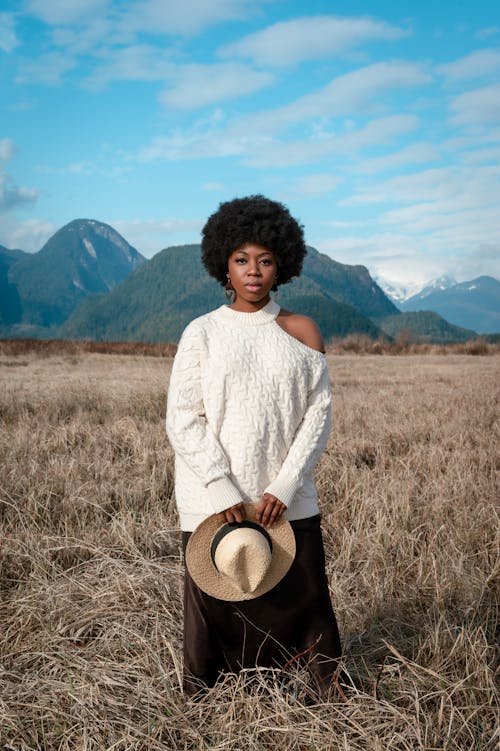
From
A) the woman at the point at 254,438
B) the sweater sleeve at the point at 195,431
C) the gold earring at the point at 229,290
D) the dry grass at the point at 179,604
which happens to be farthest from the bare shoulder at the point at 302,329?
the dry grass at the point at 179,604

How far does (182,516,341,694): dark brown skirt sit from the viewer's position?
2.21m

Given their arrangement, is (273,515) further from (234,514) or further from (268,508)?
(234,514)

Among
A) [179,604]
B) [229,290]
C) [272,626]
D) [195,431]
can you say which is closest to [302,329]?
[229,290]

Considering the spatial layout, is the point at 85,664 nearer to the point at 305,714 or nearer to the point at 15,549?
the point at 305,714

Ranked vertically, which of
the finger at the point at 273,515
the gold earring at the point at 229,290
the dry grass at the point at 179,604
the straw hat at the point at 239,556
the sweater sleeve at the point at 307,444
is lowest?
the dry grass at the point at 179,604

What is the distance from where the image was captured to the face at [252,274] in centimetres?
227

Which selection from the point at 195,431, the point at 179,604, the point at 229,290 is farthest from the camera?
the point at 179,604

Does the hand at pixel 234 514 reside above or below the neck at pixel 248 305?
below

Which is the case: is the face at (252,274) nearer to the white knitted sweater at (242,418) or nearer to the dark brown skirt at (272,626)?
the white knitted sweater at (242,418)

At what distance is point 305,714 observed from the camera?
7.00 ft

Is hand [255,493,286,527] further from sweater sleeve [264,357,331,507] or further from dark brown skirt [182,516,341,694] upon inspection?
dark brown skirt [182,516,341,694]

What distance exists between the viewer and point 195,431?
212 cm

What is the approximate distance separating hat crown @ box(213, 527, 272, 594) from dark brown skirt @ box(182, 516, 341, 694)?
0.62ft

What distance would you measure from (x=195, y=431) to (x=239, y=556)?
44 cm
